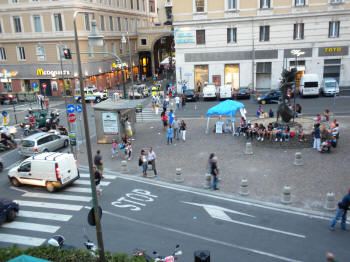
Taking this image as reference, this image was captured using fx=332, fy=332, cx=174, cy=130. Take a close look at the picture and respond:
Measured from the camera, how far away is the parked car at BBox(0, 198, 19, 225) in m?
12.7

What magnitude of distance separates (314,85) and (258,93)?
23.5 feet

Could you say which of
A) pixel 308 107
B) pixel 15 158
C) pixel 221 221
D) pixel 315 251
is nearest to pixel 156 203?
pixel 221 221

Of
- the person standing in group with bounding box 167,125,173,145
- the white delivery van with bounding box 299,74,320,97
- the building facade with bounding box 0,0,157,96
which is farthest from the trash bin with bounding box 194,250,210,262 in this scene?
the building facade with bounding box 0,0,157,96

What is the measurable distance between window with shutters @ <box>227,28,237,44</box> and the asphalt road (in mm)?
30518

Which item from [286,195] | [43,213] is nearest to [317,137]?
[286,195]

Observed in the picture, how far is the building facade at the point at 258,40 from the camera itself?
39.2m

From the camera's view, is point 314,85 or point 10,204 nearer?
point 10,204

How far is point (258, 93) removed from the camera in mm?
41062

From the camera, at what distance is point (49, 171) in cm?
1538

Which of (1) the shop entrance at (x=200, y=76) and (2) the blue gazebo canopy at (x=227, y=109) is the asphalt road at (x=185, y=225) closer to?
(2) the blue gazebo canopy at (x=227, y=109)

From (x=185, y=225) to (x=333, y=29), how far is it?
119 ft

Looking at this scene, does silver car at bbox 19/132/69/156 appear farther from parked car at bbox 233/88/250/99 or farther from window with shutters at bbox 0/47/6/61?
window with shutters at bbox 0/47/6/61

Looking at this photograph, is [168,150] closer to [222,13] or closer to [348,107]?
[348,107]

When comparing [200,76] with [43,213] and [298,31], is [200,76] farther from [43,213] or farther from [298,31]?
[43,213]
